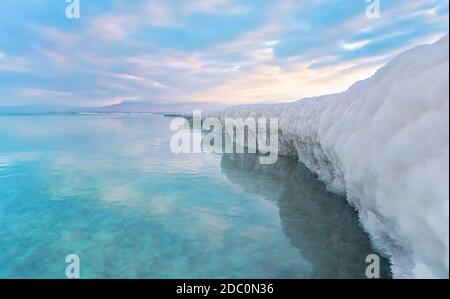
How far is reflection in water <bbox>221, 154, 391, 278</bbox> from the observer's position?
18.0 ft

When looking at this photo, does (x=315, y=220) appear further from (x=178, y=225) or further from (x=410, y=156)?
(x=410, y=156)

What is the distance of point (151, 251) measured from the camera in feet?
20.6

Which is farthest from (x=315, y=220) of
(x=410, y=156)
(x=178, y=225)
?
(x=410, y=156)

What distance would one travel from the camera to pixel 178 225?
25.1 ft

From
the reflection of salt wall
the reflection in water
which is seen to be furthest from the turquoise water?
the reflection of salt wall

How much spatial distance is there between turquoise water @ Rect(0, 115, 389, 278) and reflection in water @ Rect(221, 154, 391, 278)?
23mm

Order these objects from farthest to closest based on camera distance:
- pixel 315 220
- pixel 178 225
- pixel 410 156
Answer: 1. pixel 178 225
2. pixel 315 220
3. pixel 410 156

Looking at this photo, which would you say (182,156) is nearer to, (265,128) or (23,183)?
(265,128)

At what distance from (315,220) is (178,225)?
3414mm

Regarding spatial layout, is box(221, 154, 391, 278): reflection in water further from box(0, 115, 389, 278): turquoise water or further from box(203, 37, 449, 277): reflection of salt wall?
box(203, 37, 449, 277): reflection of salt wall

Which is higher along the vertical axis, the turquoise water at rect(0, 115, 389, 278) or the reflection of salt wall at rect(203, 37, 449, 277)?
the reflection of salt wall at rect(203, 37, 449, 277)

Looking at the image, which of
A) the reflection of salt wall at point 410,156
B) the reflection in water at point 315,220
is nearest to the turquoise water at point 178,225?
the reflection in water at point 315,220

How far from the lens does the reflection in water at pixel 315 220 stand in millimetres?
5473
